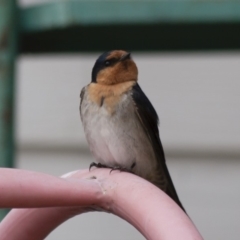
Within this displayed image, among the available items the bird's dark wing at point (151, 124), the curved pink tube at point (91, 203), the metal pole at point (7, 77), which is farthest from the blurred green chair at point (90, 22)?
the curved pink tube at point (91, 203)

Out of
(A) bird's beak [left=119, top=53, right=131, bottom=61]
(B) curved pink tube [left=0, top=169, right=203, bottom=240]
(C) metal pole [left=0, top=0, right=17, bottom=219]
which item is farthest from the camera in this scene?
(A) bird's beak [left=119, top=53, right=131, bottom=61]

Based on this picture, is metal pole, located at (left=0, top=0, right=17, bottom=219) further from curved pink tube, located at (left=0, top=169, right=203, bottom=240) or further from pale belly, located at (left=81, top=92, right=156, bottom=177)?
curved pink tube, located at (left=0, top=169, right=203, bottom=240)

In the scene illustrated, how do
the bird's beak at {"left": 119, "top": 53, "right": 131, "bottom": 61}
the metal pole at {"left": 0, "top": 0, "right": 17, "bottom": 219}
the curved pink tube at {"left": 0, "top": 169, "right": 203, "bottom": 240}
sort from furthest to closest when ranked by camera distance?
the bird's beak at {"left": 119, "top": 53, "right": 131, "bottom": 61}
the metal pole at {"left": 0, "top": 0, "right": 17, "bottom": 219}
the curved pink tube at {"left": 0, "top": 169, "right": 203, "bottom": 240}

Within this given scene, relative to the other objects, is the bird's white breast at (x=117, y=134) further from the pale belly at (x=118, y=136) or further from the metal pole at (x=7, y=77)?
the metal pole at (x=7, y=77)

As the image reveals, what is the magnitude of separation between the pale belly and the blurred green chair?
0.61 ft

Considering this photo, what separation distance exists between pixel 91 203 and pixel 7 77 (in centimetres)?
80

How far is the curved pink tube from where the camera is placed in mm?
939

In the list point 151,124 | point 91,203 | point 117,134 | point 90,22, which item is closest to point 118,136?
point 117,134

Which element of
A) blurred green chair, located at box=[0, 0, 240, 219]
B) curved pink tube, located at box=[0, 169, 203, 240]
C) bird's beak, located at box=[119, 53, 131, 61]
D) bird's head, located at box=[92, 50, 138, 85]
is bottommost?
curved pink tube, located at box=[0, 169, 203, 240]

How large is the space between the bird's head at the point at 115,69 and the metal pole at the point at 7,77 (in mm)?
225

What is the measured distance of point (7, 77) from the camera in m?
1.79

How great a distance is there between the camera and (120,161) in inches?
73.0

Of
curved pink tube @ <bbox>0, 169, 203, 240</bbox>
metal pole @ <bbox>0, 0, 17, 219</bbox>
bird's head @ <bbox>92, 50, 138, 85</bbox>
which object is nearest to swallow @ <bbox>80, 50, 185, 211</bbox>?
bird's head @ <bbox>92, 50, 138, 85</bbox>

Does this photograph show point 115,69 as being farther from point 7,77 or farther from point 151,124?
point 7,77
